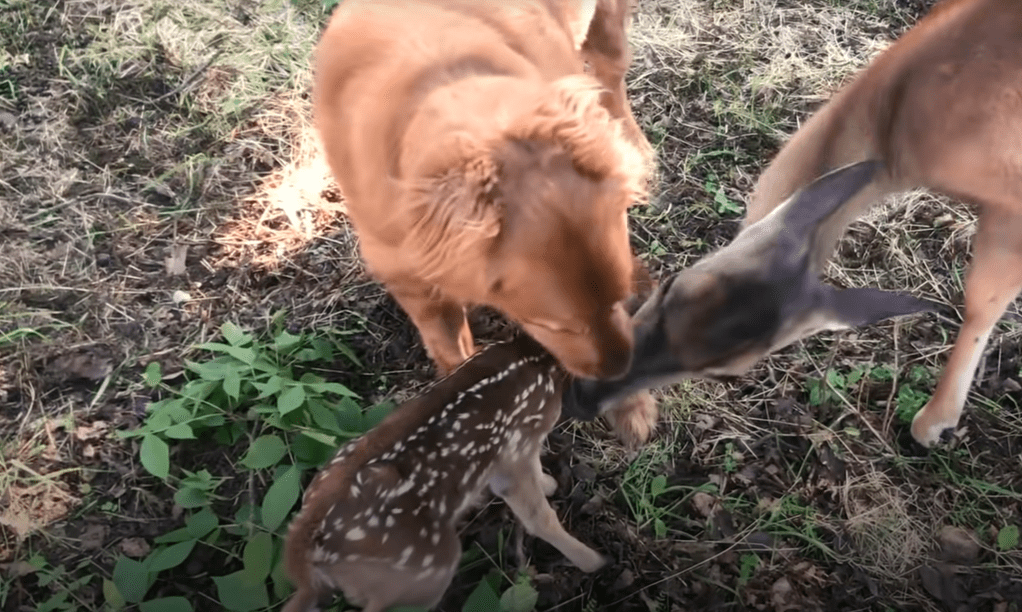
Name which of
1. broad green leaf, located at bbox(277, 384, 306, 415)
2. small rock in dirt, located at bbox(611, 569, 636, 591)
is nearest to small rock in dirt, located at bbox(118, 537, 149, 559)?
broad green leaf, located at bbox(277, 384, 306, 415)

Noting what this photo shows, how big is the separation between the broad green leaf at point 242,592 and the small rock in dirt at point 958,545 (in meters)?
2.60

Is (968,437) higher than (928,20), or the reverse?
(928,20)

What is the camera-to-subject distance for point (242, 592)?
2.68 metres

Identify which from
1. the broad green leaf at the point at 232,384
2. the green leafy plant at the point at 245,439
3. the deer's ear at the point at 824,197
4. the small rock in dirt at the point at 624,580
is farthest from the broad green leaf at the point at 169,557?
the deer's ear at the point at 824,197

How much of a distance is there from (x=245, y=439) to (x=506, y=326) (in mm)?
1257

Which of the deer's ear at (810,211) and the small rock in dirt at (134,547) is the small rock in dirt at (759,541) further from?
the small rock in dirt at (134,547)

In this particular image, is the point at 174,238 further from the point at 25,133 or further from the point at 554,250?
the point at 554,250

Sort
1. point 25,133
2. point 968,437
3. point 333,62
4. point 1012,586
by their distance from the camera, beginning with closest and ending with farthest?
point 333,62 → point 1012,586 → point 968,437 → point 25,133

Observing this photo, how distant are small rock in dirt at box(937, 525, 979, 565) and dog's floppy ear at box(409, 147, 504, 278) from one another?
235 centimetres

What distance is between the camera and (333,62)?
281 centimetres

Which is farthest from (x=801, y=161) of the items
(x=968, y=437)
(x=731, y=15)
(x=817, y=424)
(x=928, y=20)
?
(x=731, y=15)

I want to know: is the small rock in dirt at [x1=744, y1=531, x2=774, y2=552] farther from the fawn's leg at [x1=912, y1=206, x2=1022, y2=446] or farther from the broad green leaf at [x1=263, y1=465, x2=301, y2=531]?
the broad green leaf at [x1=263, y1=465, x2=301, y2=531]

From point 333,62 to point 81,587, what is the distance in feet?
7.13

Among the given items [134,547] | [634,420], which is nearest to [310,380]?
[134,547]
